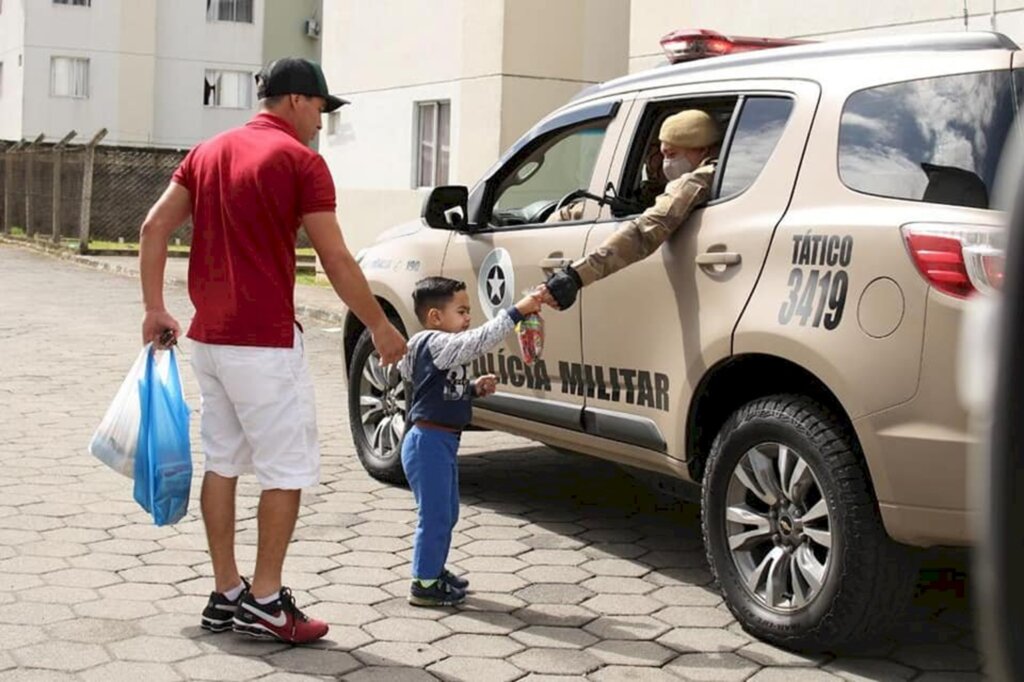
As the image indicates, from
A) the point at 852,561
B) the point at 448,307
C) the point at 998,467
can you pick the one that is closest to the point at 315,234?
the point at 448,307

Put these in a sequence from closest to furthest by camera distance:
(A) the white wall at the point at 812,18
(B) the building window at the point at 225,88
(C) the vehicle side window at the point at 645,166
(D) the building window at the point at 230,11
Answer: (C) the vehicle side window at the point at 645,166 → (A) the white wall at the point at 812,18 → (D) the building window at the point at 230,11 → (B) the building window at the point at 225,88

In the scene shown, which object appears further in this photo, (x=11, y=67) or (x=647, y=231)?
(x=11, y=67)

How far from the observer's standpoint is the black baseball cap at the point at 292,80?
16.6 ft

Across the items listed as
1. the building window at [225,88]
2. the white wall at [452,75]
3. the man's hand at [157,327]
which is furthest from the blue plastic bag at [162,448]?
the building window at [225,88]

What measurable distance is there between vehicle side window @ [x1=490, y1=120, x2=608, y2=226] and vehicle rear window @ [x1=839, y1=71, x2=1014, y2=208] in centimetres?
187

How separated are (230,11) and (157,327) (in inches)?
1699

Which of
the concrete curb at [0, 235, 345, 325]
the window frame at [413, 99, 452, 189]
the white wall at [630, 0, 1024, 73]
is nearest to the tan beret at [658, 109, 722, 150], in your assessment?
the white wall at [630, 0, 1024, 73]

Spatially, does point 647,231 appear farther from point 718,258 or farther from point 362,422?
point 362,422

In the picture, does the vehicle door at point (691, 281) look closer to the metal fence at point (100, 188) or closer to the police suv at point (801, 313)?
the police suv at point (801, 313)

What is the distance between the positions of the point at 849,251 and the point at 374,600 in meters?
2.14

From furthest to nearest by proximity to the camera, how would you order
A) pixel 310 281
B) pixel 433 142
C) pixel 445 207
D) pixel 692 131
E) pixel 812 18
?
pixel 310 281
pixel 433 142
pixel 812 18
pixel 445 207
pixel 692 131

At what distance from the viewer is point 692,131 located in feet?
18.7

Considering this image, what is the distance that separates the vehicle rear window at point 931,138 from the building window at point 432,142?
1433 cm

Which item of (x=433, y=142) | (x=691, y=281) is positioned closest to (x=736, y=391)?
(x=691, y=281)
